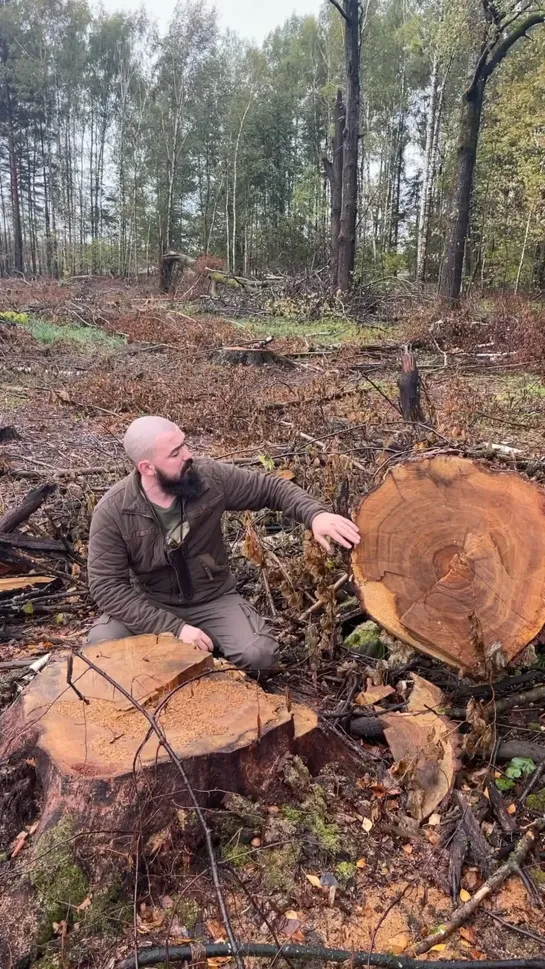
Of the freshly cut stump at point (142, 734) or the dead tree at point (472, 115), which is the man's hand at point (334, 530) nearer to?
the freshly cut stump at point (142, 734)

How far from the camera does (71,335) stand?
480 inches

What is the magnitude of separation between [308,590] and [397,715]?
1.06 m

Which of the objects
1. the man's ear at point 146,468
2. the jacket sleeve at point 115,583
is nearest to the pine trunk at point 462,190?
the man's ear at point 146,468

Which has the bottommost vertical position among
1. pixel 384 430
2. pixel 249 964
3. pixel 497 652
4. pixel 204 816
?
pixel 249 964

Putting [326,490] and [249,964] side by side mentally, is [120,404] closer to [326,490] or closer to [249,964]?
[326,490]

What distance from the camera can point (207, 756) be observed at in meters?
1.88

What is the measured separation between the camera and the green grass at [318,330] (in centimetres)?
1200

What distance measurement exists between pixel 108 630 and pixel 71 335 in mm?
10509

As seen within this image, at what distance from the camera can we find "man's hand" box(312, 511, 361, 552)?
2.40 m

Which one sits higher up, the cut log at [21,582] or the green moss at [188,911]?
the cut log at [21,582]

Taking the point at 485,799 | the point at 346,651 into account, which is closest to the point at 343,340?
the point at 346,651

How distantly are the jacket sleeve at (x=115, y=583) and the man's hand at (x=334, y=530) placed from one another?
2.47 ft

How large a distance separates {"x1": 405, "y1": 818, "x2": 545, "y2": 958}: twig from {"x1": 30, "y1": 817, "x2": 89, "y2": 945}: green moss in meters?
0.90

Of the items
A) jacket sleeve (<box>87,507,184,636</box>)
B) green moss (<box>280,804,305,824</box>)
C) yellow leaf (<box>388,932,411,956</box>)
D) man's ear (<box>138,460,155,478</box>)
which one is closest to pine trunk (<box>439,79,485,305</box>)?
A: man's ear (<box>138,460,155,478</box>)
